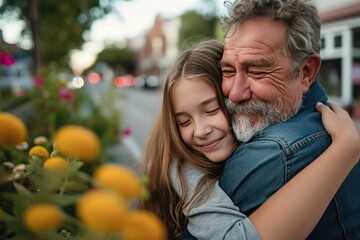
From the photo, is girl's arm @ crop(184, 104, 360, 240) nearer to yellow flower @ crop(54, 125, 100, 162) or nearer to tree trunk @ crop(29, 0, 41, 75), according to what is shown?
yellow flower @ crop(54, 125, 100, 162)

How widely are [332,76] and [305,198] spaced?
13623mm

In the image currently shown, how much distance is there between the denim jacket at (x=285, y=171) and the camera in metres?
1.29

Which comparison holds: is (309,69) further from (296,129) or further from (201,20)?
(201,20)

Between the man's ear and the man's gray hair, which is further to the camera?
the man's ear

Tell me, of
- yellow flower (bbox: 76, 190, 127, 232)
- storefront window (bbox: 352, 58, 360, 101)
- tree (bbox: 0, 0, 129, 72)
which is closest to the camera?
yellow flower (bbox: 76, 190, 127, 232)

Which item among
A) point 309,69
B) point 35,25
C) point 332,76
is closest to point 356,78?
point 332,76

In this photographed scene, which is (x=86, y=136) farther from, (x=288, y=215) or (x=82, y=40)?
(x=82, y=40)

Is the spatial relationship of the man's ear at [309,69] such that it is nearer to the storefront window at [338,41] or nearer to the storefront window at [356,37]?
the storefront window at [356,37]

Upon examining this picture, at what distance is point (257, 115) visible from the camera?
62.9 inches

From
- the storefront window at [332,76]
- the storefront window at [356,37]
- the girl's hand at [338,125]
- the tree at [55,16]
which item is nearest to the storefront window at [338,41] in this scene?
the storefront window at [356,37]

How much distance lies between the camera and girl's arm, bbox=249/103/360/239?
3.67 ft

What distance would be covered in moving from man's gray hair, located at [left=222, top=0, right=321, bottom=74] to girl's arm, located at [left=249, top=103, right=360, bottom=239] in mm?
469

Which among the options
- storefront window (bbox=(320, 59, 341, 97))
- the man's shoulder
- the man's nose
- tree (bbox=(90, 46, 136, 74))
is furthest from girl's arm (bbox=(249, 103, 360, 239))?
tree (bbox=(90, 46, 136, 74))

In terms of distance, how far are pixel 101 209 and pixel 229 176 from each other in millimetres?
1098
